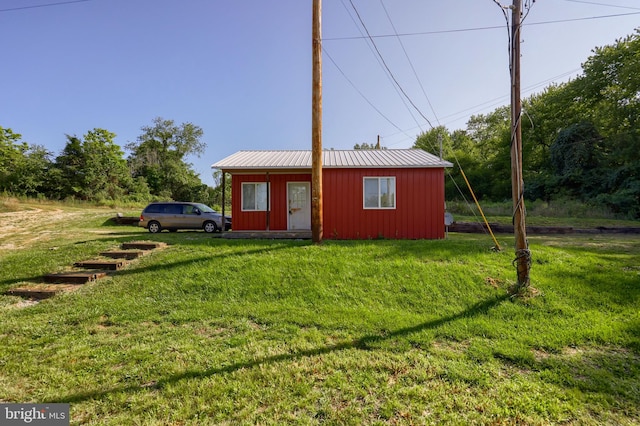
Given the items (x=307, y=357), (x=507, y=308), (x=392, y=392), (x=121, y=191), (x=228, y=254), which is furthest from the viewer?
(x=121, y=191)

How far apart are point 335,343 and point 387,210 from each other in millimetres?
7283

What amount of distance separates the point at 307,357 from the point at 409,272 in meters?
3.28

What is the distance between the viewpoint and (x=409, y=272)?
5844 millimetres

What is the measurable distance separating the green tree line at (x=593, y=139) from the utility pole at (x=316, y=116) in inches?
460

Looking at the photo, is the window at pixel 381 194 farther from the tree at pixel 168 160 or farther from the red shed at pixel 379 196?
the tree at pixel 168 160

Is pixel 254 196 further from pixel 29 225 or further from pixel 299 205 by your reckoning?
pixel 29 225

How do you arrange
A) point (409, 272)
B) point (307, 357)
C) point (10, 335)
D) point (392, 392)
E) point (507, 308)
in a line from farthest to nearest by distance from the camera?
1. point (409, 272)
2. point (507, 308)
3. point (10, 335)
4. point (307, 357)
5. point (392, 392)

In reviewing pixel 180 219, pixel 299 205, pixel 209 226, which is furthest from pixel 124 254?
pixel 299 205

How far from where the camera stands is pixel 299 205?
11.4 metres

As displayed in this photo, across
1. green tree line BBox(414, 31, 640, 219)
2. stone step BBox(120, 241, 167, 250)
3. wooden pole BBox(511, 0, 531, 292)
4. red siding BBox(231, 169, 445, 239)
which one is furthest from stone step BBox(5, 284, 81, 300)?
green tree line BBox(414, 31, 640, 219)

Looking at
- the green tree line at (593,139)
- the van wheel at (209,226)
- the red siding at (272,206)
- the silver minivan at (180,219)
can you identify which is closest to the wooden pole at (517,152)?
the red siding at (272,206)

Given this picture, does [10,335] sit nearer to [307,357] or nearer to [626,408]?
[307,357]

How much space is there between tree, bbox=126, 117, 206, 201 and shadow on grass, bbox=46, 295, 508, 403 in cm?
3117

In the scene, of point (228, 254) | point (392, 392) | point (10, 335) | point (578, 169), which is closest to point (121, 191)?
point (228, 254)
